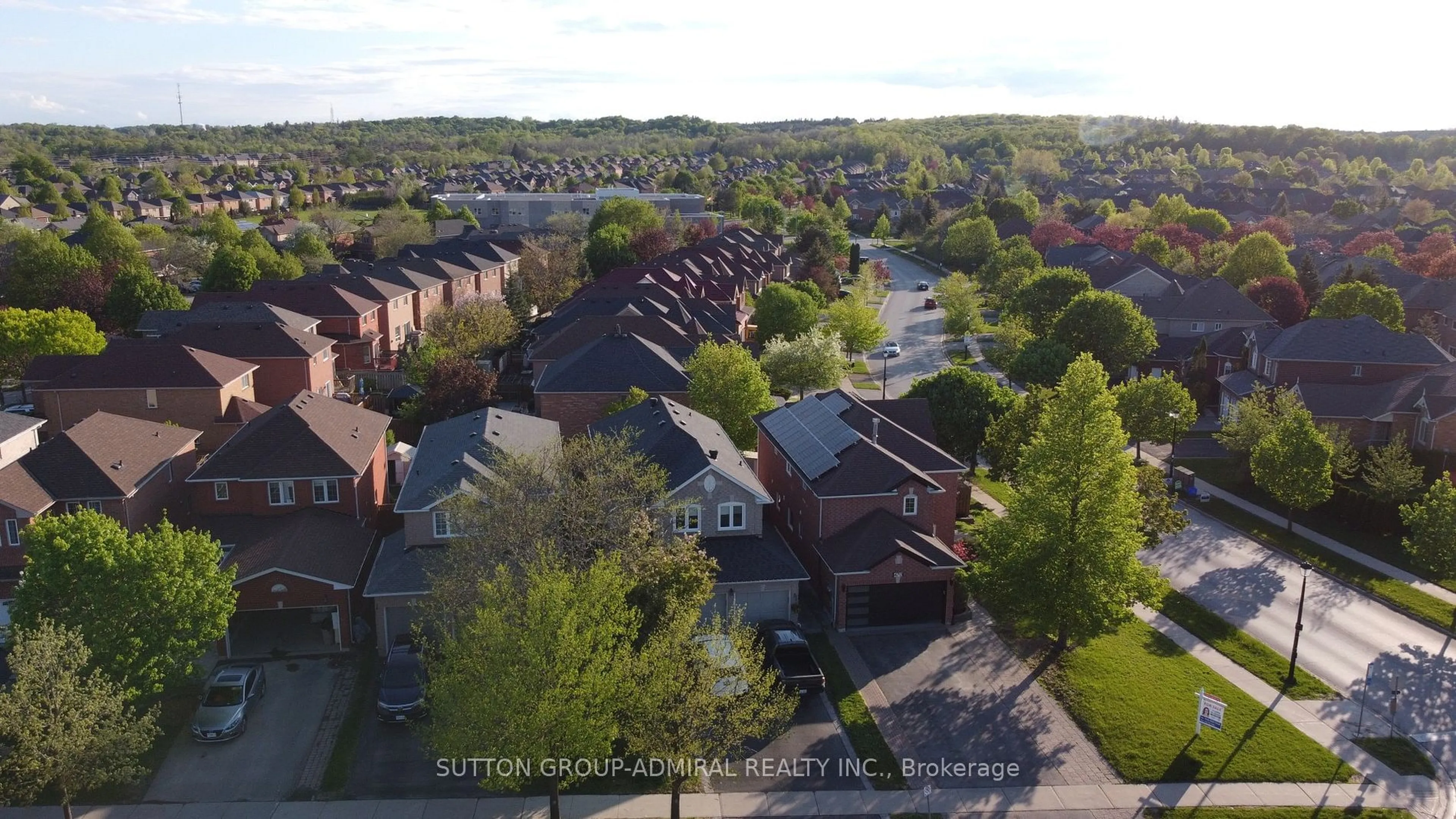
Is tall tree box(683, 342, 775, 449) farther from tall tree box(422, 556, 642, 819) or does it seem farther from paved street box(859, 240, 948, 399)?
tall tree box(422, 556, 642, 819)

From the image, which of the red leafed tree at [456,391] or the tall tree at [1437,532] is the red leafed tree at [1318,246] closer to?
the tall tree at [1437,532]

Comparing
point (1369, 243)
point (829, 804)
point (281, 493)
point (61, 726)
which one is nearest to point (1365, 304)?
point (1369, 243)

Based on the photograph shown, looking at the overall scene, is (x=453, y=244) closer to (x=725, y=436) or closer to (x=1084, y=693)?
(x=725, y=436)

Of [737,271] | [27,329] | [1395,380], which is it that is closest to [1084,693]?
[1395,380]

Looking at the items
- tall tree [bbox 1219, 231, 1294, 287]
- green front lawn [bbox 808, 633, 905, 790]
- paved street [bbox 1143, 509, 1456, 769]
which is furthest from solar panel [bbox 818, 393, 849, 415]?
tall tree [bbox 1219, 231, 1294, 287]

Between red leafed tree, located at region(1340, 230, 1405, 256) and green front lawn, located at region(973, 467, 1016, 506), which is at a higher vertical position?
red leafed tree, located at region(1340, 230, 1405, 256)
